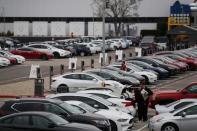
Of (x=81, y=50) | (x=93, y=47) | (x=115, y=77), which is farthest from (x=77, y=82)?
(x=93, y=47)

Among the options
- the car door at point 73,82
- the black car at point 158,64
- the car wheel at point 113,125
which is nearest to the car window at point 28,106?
the car wheel at point 113,125

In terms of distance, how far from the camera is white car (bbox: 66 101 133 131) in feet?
66.6

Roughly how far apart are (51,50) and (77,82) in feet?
93.1

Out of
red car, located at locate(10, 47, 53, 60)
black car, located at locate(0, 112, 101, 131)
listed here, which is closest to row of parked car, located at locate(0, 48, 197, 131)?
black car, located at locate(0, 112, 101, 131)

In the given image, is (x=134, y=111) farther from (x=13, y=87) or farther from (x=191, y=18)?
(x=191, y=18)

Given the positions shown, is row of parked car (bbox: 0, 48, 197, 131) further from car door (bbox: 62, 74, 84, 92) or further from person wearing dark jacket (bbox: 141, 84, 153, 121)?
person wearing dark jacket (bbox: 141, 84, 153, 121)

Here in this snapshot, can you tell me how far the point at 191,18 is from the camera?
90.9m

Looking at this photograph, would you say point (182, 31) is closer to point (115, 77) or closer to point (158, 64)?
point (158, 64)

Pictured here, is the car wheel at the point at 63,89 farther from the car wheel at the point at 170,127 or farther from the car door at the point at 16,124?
the car door at the point at 16,124

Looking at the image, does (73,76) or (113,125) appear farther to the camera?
(73,76)

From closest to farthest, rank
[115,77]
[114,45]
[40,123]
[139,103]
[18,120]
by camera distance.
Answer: [40,123] < [18,120] < [139,103] < [115,77] < [114,45]

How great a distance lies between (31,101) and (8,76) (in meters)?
25.4

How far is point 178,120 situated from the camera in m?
19.9

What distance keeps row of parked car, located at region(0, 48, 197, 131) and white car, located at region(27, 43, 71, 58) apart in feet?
68.6
